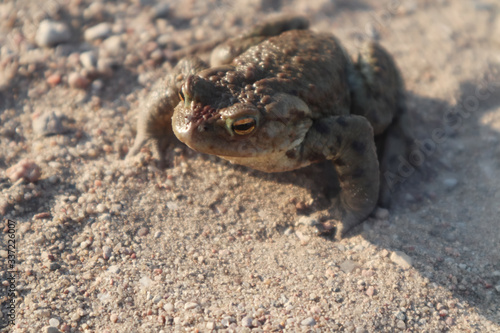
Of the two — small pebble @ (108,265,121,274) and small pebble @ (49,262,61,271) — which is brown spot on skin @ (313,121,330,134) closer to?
small pebble @ (108,265,121,274)

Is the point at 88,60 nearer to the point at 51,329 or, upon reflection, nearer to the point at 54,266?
the point at 54,266

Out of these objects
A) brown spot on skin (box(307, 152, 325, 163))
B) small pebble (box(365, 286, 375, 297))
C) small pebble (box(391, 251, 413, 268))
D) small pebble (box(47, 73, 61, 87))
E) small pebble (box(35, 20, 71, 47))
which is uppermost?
small pebble (box(35, 20, 71, 47))

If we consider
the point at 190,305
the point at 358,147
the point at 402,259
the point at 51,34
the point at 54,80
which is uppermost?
the point at 51,34

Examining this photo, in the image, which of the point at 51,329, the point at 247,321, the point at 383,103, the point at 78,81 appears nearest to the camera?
the point at 51,329

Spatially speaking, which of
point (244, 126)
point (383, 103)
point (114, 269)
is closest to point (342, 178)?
point (383, 103)

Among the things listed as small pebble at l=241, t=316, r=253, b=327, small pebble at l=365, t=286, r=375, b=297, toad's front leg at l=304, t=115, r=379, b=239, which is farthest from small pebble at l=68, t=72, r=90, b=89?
small pebble at l=365, t=286, r=375, b=297

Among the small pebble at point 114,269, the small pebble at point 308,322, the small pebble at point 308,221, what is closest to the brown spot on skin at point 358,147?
the small pebble at point 308,221

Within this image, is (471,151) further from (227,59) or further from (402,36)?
(227,59)
